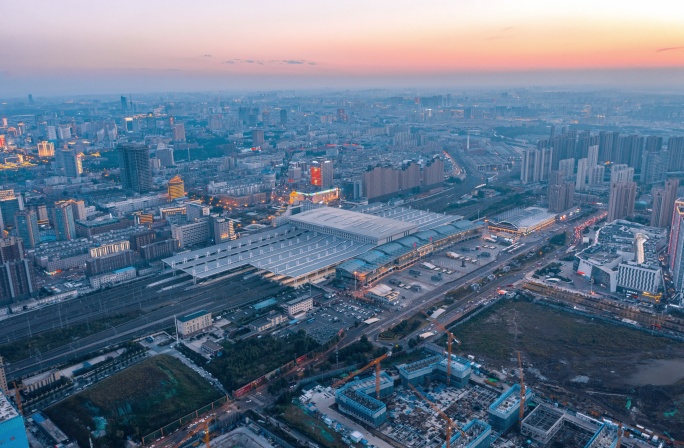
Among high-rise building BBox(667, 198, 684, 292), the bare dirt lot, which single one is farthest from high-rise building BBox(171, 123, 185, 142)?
high-rise building BBox(667, 198, 684, 292)

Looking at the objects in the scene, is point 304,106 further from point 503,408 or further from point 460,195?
point 503,408

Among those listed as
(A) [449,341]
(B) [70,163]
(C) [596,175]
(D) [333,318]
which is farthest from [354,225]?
(B) [70,163]

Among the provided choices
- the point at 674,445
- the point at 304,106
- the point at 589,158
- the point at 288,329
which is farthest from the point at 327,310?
the point at 304,106

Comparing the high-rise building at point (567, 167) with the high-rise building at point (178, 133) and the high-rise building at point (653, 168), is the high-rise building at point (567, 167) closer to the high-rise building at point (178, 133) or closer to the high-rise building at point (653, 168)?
the high-rise building at point (653, 168)

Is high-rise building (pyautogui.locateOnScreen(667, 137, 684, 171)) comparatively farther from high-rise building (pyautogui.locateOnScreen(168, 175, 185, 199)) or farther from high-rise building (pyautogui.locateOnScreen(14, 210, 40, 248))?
high-rise building (pyautogui.locateOnScreen(14, 210, 40, 248))

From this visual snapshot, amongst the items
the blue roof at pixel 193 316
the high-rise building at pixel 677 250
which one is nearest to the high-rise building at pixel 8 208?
the blue roof at pixel 193 316
